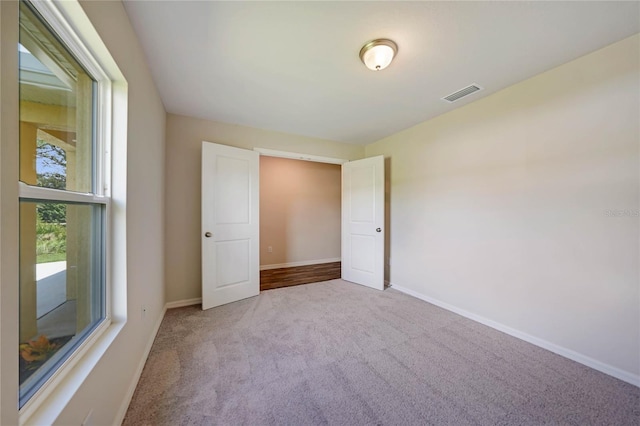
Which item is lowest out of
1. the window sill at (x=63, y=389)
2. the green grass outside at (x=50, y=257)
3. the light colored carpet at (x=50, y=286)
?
the window sill at (x=63, y=389)

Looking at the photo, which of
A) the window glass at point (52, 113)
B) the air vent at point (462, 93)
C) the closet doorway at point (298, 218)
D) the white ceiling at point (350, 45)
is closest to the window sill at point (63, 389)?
the window glass at point (52, 113)

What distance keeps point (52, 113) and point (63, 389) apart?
106cm

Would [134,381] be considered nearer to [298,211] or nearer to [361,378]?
[361,378]

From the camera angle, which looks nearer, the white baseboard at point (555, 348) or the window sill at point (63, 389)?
the window sill at point (63, 389)

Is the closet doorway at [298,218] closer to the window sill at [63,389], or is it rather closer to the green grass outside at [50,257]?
the window sill at [63,389]

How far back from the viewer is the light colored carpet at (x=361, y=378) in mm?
1299

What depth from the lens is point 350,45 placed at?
163cm

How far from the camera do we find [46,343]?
842 mm

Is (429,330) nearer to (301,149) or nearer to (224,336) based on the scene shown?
(224,336)

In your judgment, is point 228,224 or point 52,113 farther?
point 228,224

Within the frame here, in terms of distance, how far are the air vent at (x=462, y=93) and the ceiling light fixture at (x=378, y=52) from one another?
1.00 metres

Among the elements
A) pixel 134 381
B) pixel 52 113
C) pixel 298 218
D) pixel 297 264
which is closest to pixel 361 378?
pixel 134 381

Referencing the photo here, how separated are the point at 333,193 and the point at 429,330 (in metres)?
3.65

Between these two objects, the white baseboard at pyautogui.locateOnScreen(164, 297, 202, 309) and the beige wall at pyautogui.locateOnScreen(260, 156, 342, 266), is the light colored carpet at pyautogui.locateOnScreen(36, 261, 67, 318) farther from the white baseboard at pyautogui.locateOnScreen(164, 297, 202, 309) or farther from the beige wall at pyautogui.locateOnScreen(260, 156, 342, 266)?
the beige wall at pyautogui.locateOnScreen(260, 156, 342, 266)
